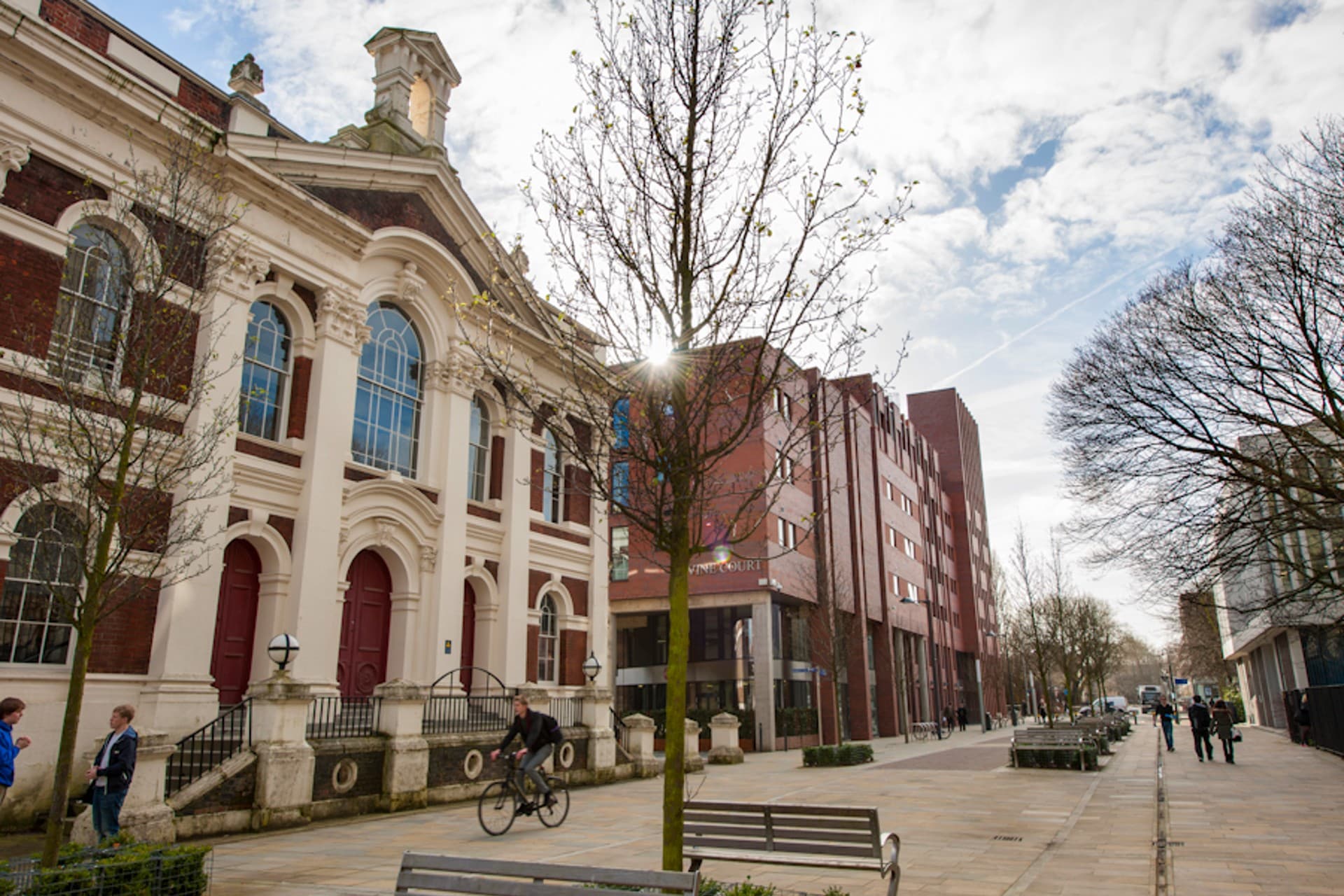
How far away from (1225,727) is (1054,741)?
5200 millimetres

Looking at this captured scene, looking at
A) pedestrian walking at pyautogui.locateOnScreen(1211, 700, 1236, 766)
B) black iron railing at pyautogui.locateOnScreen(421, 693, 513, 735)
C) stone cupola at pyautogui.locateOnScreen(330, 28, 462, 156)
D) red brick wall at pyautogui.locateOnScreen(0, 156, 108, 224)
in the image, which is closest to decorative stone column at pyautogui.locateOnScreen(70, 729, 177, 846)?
black iron railing at pyautogui.locateOnScreen(421, 693, 513, 735)

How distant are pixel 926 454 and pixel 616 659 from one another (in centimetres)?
3695

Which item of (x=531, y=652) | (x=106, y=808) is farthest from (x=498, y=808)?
(x=531, y=652)

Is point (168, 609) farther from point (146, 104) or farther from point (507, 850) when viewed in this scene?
point (146, 104)

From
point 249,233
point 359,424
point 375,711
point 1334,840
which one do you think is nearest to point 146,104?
point 249,233

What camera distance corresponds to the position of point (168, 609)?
13.8 meters

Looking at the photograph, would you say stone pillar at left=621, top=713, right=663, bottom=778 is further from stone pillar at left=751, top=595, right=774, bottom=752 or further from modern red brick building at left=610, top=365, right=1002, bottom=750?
stone pillar at left=751, top=595, right=774, bottom=752

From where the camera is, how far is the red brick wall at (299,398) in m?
16.8

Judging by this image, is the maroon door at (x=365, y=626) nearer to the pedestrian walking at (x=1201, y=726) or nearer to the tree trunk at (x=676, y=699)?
the tree trunk at (x=676, y=699)

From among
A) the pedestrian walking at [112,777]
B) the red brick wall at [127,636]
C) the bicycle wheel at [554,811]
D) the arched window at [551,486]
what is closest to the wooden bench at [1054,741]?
the arched window at [551,486]

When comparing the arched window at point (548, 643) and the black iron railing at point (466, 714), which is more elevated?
the arched window at point (548, 643)

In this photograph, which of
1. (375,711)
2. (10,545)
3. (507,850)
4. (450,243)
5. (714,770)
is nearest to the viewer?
(507,850)

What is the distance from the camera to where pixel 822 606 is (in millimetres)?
34562

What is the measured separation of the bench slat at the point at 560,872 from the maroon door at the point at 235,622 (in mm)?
11489
